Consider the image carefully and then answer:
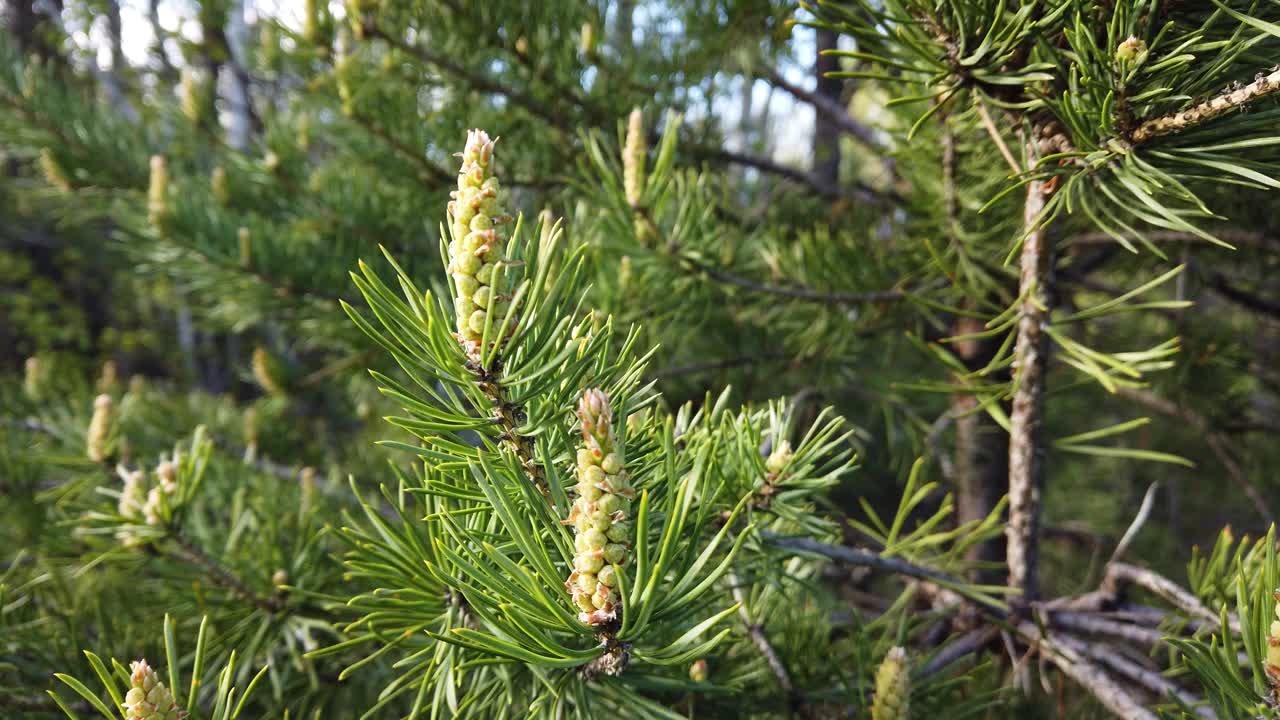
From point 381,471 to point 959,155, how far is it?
4.40 feet

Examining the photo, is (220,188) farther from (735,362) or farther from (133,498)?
(735,362)

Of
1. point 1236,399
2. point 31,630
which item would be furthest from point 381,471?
point 1236,399

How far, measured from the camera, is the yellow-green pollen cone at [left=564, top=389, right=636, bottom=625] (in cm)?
33

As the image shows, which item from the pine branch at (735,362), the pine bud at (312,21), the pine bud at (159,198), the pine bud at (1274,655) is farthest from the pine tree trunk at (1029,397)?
the pine bud at (159,198)

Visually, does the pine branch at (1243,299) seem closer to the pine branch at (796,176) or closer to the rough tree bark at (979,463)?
the rough tree bark at (979,463)

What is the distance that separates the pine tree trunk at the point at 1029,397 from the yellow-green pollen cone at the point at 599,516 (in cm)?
37

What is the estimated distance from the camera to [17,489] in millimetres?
1085

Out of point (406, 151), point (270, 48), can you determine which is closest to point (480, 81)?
point (406, 151)

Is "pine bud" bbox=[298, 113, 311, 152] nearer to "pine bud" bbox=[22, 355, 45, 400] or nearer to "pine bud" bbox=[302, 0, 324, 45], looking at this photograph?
"pine bud" bbox=[302, 0, 324, 45]

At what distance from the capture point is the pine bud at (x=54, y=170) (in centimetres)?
138

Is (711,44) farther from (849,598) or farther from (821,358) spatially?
(849,598)

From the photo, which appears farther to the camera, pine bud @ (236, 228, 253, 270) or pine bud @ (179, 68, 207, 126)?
pine bud @ (179, 68, 207, 126)

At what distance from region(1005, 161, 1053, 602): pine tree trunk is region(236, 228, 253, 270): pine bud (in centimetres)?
118

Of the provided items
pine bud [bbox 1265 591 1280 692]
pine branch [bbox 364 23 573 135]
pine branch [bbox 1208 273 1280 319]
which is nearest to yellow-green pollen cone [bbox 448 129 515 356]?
pine bud [bbox 1265 591 1280 692]
